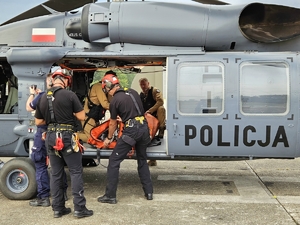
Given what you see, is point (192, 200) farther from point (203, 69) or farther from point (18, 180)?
point (18, 180)

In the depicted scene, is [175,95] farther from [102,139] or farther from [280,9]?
[280,9]

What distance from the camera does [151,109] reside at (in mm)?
8016

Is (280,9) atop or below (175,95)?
atop

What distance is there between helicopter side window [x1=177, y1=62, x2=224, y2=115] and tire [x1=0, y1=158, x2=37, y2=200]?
259 cm

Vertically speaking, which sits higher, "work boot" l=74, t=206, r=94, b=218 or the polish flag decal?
the polish flag decal

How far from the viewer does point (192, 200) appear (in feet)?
19.5

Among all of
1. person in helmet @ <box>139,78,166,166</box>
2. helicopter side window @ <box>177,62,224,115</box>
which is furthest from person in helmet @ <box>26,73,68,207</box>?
person in helmet @ <box>139,78,166,166</box>

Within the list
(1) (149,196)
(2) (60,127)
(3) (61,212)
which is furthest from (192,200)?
(2) (60,127)

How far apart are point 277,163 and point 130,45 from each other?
16.8ft

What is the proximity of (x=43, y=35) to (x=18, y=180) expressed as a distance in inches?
99.9

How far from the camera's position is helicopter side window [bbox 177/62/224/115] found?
586cm

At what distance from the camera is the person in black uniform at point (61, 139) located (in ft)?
16.3

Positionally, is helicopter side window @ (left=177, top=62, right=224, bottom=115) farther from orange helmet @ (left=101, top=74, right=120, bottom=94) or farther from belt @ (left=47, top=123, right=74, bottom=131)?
belt @ (left=47, top=123, right=74, bottom=131)

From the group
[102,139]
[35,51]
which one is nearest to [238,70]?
[102,139]
